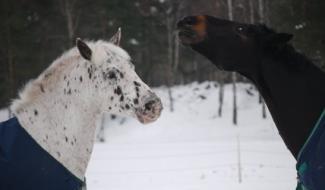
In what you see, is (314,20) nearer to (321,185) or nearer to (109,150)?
(109,150)

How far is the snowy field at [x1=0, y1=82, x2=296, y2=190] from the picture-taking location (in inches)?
314

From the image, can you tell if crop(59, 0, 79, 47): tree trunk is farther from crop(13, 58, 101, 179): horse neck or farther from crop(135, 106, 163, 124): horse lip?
crop(135, 106, 163, 124): horse lip

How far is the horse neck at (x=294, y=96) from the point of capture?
7.80 ft

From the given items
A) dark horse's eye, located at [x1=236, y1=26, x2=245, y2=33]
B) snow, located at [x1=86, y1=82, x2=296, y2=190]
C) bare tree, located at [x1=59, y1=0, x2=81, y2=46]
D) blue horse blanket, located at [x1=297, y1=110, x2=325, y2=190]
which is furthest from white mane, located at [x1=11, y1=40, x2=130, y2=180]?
bare tree, located at [x1=59, y1=0, x2=81, y2=46]

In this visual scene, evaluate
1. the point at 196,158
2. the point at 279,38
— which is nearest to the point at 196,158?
the point at 196,158

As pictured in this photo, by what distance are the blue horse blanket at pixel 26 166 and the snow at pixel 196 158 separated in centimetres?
496

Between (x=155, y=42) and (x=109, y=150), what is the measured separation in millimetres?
12409

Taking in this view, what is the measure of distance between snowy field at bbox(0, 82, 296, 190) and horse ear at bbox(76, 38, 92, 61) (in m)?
5.04

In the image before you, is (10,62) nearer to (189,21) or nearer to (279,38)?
(189,21)

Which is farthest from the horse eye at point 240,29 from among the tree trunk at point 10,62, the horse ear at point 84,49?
the tree trunk at point 10,62

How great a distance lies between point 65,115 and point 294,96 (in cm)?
157

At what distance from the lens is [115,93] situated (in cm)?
287

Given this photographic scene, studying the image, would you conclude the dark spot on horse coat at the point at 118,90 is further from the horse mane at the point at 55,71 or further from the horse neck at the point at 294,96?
the horse neck at the point at 294,96

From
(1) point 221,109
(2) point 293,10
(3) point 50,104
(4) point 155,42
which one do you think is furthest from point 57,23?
(3) point 50,104
